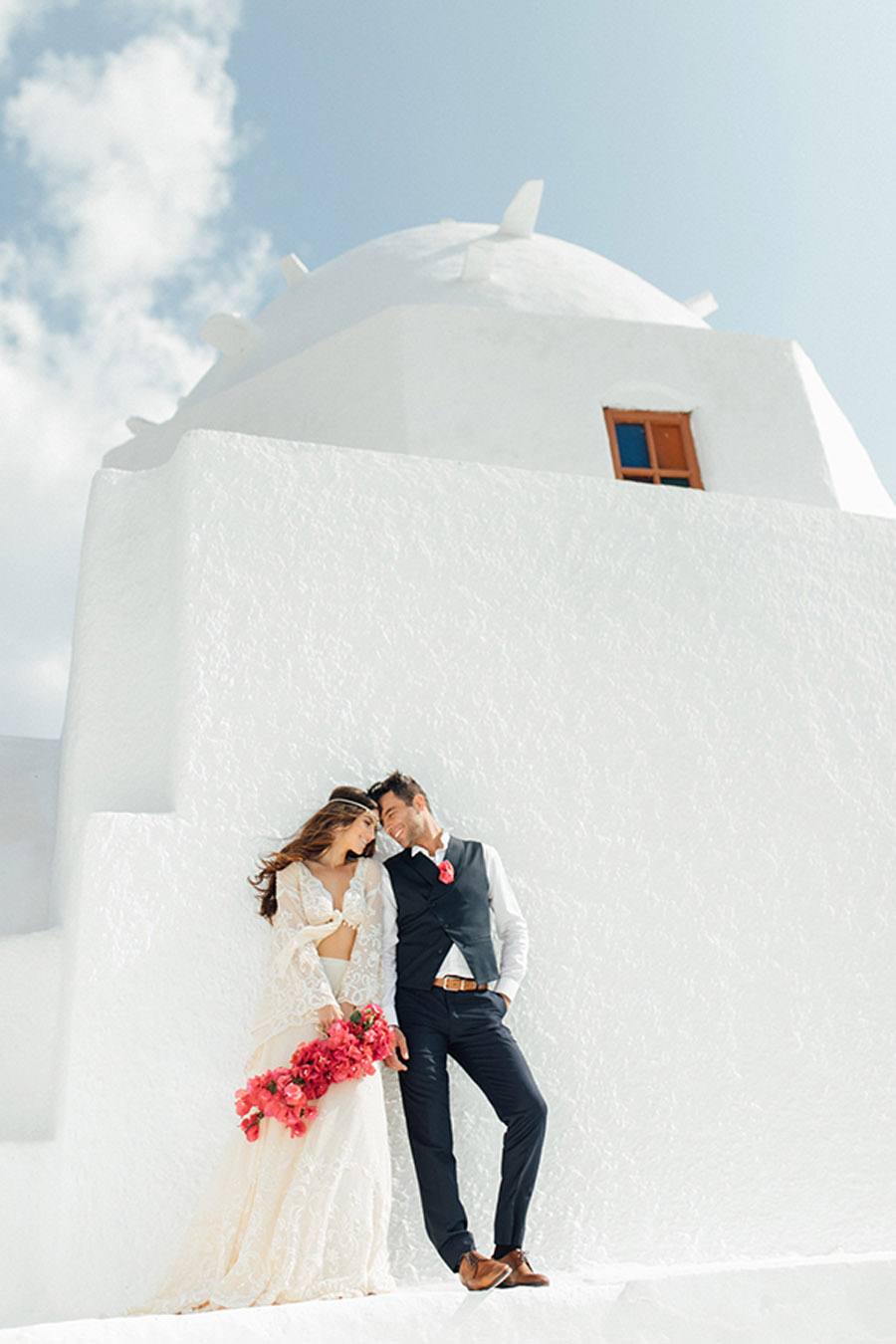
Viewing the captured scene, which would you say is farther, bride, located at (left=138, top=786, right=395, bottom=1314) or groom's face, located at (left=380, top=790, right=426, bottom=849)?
groom's face, located at (left=380, top=790, right=426, bottom=849)

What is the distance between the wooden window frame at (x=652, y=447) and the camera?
22.3 ft

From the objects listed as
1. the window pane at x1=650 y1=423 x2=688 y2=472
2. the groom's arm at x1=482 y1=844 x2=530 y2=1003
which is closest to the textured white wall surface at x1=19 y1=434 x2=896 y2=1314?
the groom's arm at x1=482 y1=844 x2=530 y2=1003

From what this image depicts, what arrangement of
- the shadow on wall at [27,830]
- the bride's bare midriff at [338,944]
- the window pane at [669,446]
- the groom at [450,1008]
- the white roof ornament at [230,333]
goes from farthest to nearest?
the white roof ornament at [230,333] < the window pane at [669,446] < the shadow on wall at [27,830] < the bride's bare midriff at [338,944] < the groom at [450,1008]

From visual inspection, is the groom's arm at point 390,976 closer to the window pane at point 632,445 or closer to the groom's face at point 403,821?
the groom's face at point 403,821

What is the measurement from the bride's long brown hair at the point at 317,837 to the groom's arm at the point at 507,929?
0.41 metres

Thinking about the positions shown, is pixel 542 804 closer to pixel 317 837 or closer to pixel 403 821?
pixel 403 821

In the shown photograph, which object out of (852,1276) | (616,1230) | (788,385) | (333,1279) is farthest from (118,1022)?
(788,385)

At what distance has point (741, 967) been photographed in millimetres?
4941

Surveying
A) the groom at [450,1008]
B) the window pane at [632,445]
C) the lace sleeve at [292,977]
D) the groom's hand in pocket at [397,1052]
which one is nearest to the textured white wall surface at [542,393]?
the window pane at [632,445]

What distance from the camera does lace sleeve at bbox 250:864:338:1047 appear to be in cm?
378

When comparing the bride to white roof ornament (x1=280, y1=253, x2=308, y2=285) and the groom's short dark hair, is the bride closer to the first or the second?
the groom's short dark hair

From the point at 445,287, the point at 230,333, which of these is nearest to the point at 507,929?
the point at 445,287

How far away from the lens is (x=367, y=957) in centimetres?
387

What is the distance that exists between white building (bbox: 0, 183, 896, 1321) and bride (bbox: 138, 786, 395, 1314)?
0.37 m
